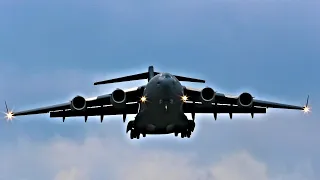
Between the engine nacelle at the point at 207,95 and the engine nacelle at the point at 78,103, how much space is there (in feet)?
20.4

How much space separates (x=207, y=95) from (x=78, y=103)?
6.81m

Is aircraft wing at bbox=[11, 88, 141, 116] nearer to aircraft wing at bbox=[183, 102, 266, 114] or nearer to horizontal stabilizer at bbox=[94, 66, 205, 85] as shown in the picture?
horizontal stabilizer at bbox=[94, 66, 205, 85]

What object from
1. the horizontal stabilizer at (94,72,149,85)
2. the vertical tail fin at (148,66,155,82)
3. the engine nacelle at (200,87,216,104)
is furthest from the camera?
the vertical tail fin at (148,66,155,82)

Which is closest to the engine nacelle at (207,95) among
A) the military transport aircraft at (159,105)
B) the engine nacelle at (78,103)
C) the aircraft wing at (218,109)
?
the military transport aircraft at (159,105)

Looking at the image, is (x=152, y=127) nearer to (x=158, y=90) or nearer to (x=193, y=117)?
(x=158, y=90)

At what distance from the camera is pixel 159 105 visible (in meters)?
32.7

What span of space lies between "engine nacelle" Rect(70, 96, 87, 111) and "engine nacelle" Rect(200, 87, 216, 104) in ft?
20.4

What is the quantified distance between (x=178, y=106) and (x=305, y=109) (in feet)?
23.8

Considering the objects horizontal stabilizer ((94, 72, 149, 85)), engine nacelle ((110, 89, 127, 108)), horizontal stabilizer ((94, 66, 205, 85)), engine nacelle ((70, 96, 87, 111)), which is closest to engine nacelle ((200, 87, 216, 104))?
engine nacelle ((110, 89, 127, 108))

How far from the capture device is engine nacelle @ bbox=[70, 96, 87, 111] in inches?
1373

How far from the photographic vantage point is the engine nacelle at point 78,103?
1373 inches

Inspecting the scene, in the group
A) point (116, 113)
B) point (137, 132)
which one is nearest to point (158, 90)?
point (137, 132)

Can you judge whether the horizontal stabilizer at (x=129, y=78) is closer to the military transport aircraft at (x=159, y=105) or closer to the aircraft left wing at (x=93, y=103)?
the military transport aircraft at (x=159, y=105)

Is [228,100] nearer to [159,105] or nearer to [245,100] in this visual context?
[245,100]
